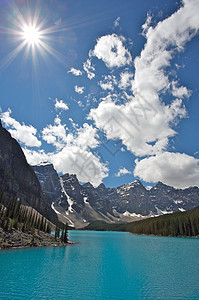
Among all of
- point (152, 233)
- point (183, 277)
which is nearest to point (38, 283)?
point (183, 277)

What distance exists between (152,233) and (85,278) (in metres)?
169

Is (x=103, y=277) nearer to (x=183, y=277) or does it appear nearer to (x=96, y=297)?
(x=96, y=297)

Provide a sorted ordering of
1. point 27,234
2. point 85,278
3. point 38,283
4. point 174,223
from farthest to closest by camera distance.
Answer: point 174,223, point 27,234, point 85,278, point 38,283

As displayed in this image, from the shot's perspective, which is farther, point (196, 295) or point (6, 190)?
point (6, 190)

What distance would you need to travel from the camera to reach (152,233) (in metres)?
177

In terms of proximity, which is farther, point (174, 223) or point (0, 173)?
point (0, 173)

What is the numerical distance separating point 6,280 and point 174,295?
78.1 ft

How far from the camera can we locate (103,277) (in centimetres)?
3120

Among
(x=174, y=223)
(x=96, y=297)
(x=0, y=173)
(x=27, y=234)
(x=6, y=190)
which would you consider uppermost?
(x=0, y=173)

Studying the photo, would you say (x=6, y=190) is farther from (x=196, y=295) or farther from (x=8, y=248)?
(x=196, y=295)

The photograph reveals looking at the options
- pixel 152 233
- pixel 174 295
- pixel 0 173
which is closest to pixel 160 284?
pixel 174 295

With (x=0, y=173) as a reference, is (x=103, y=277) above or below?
below

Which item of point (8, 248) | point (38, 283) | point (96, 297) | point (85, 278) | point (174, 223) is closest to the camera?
point (96, 297)

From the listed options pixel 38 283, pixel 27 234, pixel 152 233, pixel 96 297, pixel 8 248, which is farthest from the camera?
pixel 152 233
